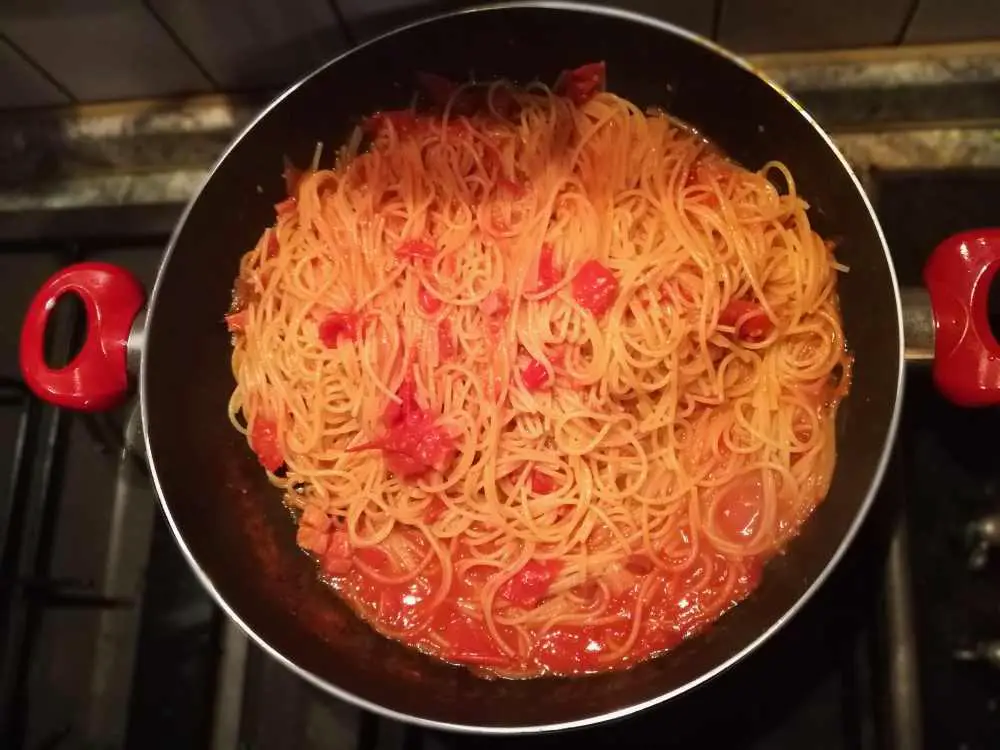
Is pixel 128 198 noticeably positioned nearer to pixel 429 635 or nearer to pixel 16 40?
pixel 16 40

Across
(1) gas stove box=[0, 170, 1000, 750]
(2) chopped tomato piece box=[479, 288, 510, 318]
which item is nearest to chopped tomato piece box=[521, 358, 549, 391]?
(2) chopped tomato piece box=[479, 288, 510, 318]

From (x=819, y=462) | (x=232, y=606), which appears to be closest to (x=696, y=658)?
(x=819, y=462)

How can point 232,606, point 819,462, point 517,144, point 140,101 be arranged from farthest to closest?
point 140,101 < point 517,144 < point 819,462 < point 232,606

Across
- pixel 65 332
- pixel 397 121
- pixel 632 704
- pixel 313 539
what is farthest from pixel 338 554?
pixel 397 121

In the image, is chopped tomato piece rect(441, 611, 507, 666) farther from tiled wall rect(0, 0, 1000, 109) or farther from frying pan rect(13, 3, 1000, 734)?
tiled wall rect(0, 0, 1000, 109)

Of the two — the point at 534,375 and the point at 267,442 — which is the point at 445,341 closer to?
the point at 534,375
